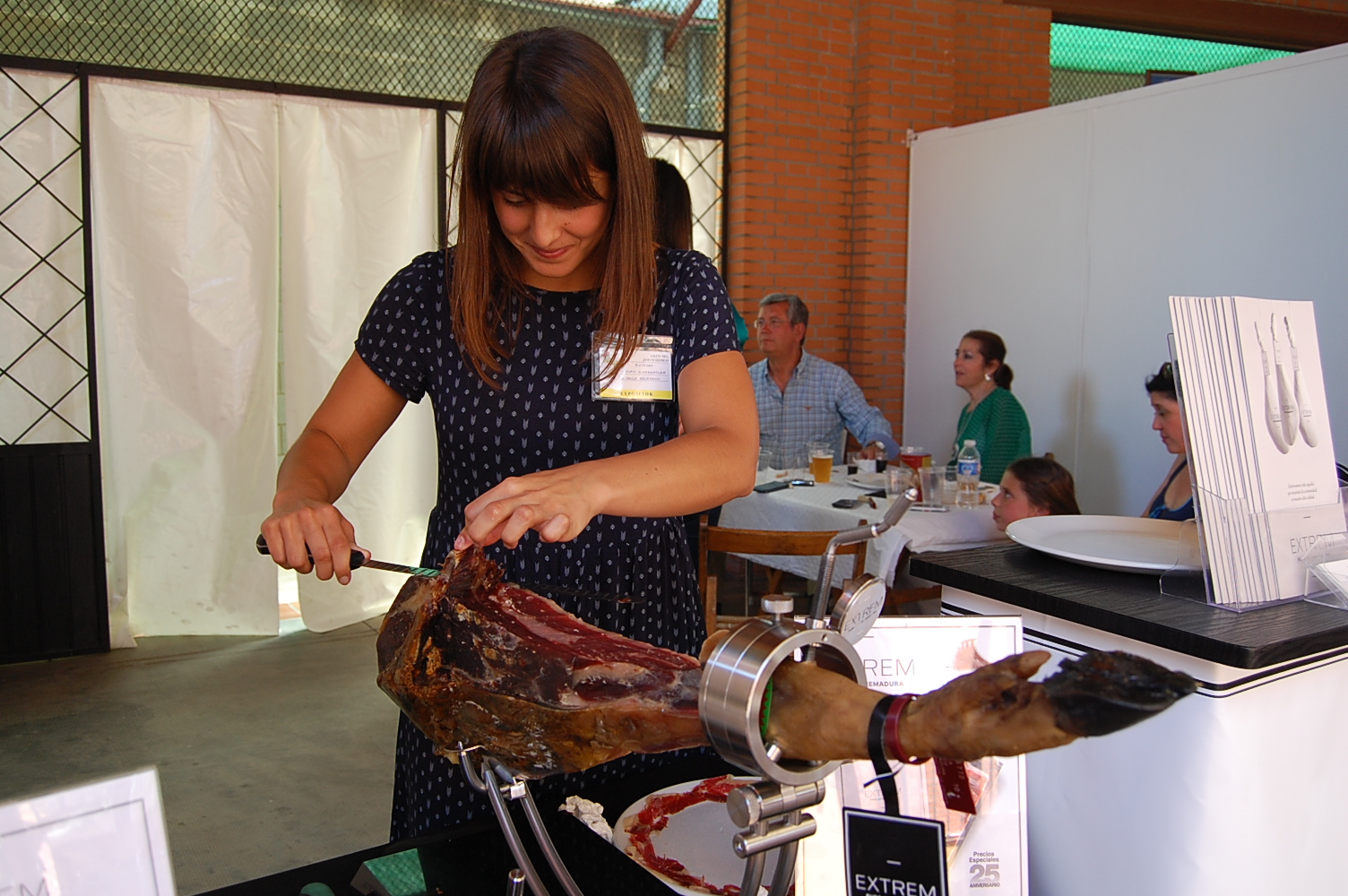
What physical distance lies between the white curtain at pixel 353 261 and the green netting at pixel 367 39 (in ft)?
0.71

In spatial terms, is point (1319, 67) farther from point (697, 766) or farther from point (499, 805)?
point (499, 805)

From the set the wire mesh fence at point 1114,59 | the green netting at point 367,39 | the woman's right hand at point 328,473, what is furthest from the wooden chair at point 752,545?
the wire mesh fence at point 1114,59

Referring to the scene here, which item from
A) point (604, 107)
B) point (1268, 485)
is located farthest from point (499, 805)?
point (1268, 485)

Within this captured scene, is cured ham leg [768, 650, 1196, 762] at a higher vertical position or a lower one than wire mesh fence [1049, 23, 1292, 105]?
lower

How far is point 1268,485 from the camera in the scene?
4.23 feet

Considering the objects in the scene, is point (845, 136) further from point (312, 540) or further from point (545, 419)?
point (312, 540)

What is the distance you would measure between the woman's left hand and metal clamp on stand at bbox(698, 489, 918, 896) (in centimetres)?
26

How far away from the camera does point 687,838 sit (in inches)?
A: 45.2

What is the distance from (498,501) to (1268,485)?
960 mm

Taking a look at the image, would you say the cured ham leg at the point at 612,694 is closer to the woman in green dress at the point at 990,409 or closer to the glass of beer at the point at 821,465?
the glass of beer at the point at 821,465

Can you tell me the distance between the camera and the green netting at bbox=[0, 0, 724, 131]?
14.1 feet

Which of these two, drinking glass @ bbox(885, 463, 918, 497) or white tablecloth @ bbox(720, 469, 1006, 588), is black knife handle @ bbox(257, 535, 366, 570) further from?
drinking glass @ bbox(885, 463, 918, 497)

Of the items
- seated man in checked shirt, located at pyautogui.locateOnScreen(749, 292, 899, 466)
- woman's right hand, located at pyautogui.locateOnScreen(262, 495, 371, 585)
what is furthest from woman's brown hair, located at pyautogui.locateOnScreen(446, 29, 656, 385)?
seated man in checked shirt, located at pyautogui.locateOnScreen(749, 292, 899, 466)

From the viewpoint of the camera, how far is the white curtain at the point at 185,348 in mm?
4387
